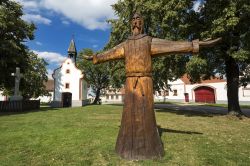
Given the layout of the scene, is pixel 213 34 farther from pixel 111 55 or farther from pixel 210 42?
pixel 111 55

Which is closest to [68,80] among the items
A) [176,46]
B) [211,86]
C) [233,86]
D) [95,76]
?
[95,76]

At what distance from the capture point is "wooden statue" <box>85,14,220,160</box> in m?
6.08

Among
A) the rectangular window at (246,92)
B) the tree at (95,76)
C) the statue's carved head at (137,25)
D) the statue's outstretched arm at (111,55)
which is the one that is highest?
the tree at (95,76)

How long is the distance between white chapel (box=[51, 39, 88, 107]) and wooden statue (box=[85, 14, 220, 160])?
30.9 m

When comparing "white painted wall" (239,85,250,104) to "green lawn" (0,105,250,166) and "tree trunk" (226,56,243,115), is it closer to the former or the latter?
"tree trunk" (226,56,243,115)

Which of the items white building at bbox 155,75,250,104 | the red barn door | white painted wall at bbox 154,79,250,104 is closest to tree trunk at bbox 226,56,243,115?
white building at bbox 155,75,250,104

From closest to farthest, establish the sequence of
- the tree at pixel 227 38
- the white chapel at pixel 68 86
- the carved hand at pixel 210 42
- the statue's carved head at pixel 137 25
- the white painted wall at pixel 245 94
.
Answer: the carved hand at pixel 210 42 → the statue's carved head at pixel 137 25 → the tree at pixel 227 38 → the white chapel at pixel 68 86 → the white painted wall at pixel 245 94

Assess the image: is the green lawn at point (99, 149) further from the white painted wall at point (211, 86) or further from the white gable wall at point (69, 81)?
the white painted wall at point (211, 86)

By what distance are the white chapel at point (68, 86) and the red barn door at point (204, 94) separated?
23293 millimetres

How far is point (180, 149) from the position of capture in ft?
23.1

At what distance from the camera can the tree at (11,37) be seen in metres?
23.1

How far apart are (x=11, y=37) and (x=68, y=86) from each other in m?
13.2

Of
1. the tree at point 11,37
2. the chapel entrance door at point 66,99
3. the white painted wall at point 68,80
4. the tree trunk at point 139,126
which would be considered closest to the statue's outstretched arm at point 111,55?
the tree trunk at point 139,126

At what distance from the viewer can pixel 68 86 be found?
37000mm
